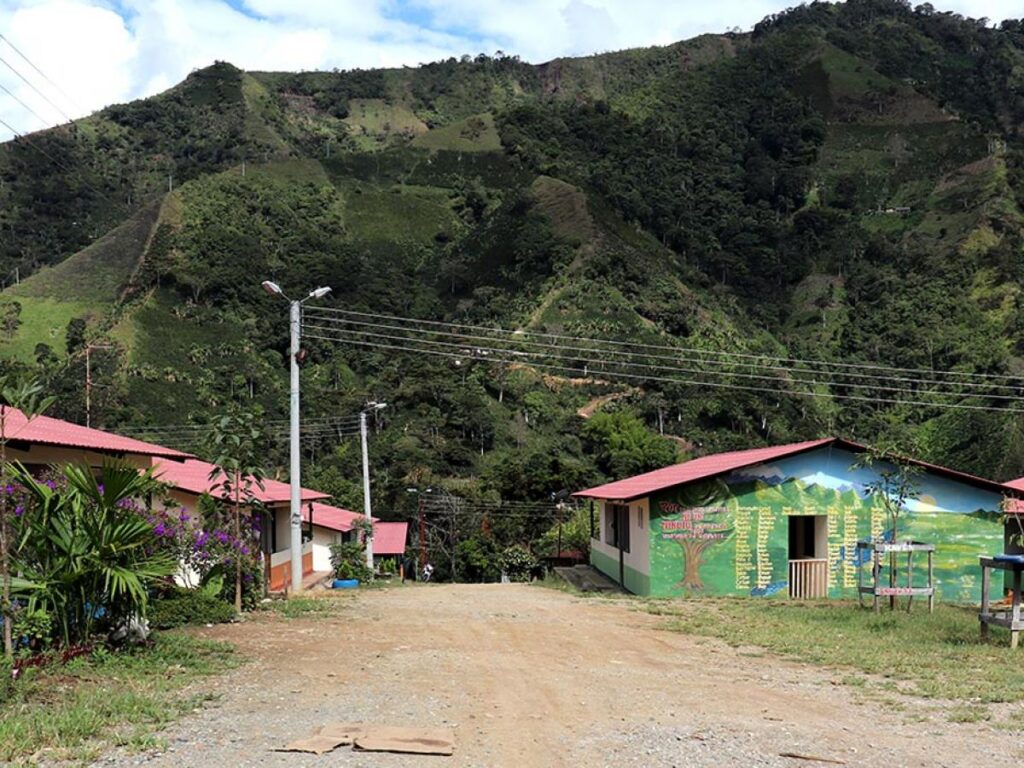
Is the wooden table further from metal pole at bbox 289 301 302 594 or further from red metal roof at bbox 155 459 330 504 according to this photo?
red metal roof at bbox 155 459 330 504

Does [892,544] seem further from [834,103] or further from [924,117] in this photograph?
[834,103]

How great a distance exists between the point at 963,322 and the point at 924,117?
65322mm

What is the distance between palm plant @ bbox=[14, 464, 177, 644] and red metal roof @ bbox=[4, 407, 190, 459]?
159 inches

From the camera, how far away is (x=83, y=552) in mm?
10852

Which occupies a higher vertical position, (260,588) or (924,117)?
(924,117)

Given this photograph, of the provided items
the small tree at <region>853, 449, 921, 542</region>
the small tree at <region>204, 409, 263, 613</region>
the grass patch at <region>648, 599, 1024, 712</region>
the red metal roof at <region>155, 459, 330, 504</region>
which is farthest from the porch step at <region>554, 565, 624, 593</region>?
the small tree at <region>204, 409, 263, 613</region>

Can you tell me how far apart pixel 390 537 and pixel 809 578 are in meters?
29.5

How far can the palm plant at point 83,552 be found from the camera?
10695mm

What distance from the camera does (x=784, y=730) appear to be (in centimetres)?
843

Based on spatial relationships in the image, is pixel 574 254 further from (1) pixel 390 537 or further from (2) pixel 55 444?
(2) pixel 55 444

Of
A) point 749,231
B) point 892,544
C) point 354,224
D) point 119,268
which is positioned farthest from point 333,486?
point 749,231

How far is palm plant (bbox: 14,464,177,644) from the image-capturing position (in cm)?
1070

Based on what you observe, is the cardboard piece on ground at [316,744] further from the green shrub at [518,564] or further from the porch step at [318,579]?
the green shrub at [518,564]

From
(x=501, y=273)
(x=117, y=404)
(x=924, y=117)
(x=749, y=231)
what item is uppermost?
(x=924, y=117)
